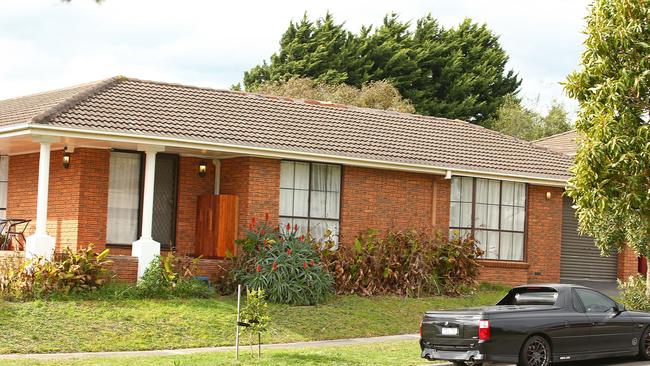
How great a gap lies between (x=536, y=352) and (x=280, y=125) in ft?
36.8

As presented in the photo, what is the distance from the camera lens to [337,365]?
51.8ft

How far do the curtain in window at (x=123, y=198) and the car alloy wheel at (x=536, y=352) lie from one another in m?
10.6

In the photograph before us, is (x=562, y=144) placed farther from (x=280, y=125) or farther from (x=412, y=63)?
(x=412, y=63)

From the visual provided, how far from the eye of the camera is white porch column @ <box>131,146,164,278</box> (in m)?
21.7

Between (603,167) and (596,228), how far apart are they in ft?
9.60

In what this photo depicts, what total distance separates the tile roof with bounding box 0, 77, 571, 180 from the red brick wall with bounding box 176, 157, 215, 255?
1.19 metres

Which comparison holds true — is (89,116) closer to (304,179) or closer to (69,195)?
(69,195)

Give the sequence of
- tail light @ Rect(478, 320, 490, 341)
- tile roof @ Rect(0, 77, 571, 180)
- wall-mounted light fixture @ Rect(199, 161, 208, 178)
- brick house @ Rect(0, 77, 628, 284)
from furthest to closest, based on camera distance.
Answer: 1. wall-mounted light fixture @ Rect(199, 161, 208, 178)
2. tile roof @ Rect(0, 77, 571, 180)
3. brick house @ Rect(0, 77, 628, 284)
4. tail light @ Rect(478, 320, 490, 341)

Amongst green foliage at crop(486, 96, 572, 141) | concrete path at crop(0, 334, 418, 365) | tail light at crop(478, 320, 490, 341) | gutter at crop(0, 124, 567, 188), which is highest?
green foliage at crop(486, 96, 572, 141)

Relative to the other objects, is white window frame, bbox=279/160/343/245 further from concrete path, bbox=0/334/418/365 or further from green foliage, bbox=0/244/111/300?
green foliage, bbox=0/244/111/300

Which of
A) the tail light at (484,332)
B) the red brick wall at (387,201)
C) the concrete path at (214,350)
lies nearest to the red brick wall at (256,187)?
the red brick wall at (387,201)

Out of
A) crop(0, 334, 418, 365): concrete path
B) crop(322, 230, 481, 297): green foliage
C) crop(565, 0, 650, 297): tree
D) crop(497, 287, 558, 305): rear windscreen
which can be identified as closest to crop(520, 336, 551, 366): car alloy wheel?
crop(497, 287, 558, 305): rear windscreen

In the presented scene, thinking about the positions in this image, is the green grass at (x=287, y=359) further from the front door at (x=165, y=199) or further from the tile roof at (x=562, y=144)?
the tile roof at (x=562, y=144)

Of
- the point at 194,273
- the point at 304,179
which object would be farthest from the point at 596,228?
the point at 194,273
